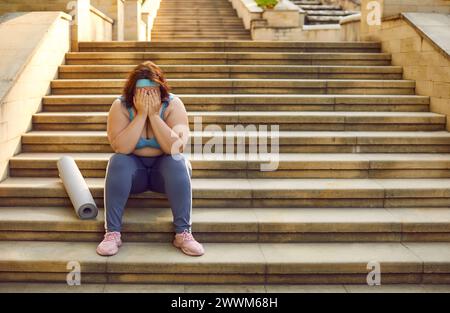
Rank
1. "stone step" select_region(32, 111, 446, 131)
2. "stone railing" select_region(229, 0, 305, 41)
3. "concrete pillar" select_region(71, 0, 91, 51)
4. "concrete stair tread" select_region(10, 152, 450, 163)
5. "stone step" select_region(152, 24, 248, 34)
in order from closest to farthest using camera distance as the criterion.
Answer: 1. "concrete stair tread" select_region(10, 152, 450, 163)
2. "stone step" select_region(32, 111, 446, 131)
3. "concrete pillar" select_region(71, 0, 91, 51)
4. "stone railing" select_region(229, 0, 305, 41)
5. "stone step" select_region(152, 24, 248, 34)

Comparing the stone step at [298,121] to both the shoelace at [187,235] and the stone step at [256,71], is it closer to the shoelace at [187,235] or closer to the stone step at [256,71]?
the stone step at [256,71]

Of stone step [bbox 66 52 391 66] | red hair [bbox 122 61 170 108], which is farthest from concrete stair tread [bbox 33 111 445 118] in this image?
red hair [bbox 122 61 170 108]

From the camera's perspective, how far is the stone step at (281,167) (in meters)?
4.58

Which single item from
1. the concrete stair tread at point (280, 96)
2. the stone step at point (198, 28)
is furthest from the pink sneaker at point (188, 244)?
the stone step at point (198, 28)

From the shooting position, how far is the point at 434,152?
16.6ft

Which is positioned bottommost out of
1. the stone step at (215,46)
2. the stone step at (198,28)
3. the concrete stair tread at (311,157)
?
the concrete stair tread at (311,157)

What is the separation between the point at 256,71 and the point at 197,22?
7760 millimetres

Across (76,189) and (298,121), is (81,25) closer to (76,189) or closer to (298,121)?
(298,121)

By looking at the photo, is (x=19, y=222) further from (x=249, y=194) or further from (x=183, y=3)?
(x=183, y=3)

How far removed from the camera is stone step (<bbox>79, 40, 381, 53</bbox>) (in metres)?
7.12

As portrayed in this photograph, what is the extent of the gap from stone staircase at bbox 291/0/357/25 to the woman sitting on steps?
1117 cm

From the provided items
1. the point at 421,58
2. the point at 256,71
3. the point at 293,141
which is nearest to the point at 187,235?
the point at 293,141

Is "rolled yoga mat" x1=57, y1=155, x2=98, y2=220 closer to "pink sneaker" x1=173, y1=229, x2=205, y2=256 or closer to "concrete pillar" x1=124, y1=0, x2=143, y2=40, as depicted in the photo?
"pink sneaker" x1=173, y1=229, x2=205, y2=256

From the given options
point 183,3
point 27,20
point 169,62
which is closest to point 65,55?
point 27,20
